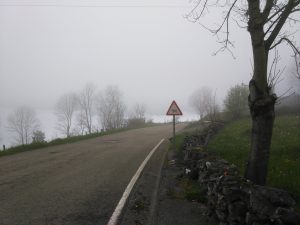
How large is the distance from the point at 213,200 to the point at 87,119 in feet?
273

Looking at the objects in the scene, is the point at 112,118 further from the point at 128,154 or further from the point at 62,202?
the point at 62,202

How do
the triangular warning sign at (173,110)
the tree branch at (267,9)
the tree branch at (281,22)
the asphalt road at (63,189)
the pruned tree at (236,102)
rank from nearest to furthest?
the asphalt road at (63,189) < the tree branch at (281,22) < the tree branch at (267,9) < the triangular warning sign at (173,110) < the pruned tree at (236,102)

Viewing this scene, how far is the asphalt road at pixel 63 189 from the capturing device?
21.6ft

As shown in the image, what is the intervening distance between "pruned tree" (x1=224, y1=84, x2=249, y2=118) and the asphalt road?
24631 mm

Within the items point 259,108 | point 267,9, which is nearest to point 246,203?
point 259,108

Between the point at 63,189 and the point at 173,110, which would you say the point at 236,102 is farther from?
the point at 63,189

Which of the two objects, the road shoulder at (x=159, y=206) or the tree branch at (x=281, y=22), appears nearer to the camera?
the road shoulder at (x=159, y=206)

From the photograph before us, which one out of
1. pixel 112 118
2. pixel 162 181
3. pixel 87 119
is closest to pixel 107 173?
pixel 162 181

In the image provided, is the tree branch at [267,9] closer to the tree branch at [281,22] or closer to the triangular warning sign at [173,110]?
the tree branch at [281,22]

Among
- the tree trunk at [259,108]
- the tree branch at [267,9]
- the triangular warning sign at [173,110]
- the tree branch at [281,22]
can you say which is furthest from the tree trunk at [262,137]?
the triangular warning sign at [173,110]

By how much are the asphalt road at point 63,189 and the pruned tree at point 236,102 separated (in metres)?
24.6

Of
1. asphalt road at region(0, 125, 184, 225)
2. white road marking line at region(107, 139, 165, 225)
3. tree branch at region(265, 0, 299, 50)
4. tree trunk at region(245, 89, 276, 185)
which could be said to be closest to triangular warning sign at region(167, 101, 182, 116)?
asphalt road at region(0, 125, 184, 225)

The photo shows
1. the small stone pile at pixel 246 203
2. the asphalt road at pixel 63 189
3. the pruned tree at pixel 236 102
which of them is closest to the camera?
the small stone pile at pixel 246 203

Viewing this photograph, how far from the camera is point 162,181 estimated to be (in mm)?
9977
